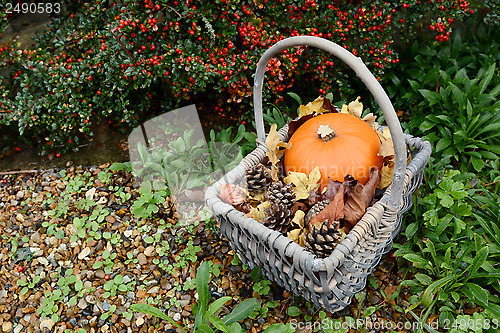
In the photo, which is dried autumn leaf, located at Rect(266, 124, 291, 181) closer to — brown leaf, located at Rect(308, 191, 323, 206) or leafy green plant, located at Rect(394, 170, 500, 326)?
brown leaf, located at Rect(308, 191, 323, 206)

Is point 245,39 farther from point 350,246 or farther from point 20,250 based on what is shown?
point 20,250

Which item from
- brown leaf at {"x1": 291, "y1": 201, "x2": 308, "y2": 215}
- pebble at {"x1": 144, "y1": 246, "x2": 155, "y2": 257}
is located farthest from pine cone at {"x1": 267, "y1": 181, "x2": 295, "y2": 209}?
pebble at {"x1": 144, "y1": 246, "x2": 155, "y2": 257}

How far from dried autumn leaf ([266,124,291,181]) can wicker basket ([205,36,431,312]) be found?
216 millimetres

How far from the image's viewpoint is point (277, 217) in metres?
1.72

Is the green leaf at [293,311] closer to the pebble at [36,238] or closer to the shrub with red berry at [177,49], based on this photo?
the shrub with red berry at [177,49]

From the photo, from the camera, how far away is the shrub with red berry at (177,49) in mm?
2471

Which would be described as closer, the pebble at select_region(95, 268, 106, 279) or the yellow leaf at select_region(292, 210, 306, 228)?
the yellow leaf at select_region(292, 210, 306, 228)

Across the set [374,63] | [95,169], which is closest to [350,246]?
[374,63]

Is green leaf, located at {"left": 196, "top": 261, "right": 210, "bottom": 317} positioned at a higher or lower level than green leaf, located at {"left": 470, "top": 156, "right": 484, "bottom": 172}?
lower

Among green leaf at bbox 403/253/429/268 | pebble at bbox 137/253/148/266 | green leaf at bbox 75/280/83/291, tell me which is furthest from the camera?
pebble at bbox 137/253/148/266

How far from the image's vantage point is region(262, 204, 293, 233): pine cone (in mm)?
1723

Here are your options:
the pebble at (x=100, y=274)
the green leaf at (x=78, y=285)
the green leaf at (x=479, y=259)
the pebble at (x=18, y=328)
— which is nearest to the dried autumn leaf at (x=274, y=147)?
the green leaf at (x=479, y=259)

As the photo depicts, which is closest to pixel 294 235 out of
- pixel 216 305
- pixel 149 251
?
pixel 216 305

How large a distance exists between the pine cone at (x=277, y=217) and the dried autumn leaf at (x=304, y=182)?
14 centimetres
